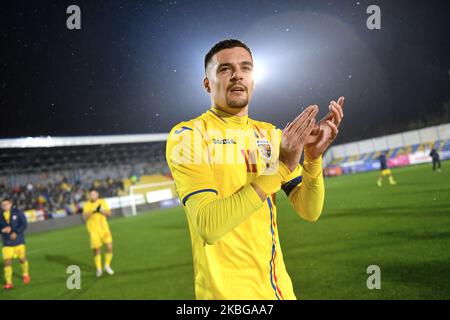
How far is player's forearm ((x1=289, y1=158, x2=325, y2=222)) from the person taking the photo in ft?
5.54

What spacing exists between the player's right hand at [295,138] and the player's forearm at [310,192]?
0.72 ft

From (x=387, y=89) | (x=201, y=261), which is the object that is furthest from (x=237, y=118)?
(x=387, y=89)

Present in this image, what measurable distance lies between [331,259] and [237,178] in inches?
181

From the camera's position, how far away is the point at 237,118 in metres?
1.86

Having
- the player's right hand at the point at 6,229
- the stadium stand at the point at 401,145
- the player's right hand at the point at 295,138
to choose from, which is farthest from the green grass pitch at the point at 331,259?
the player's right hand at the point at 295,138

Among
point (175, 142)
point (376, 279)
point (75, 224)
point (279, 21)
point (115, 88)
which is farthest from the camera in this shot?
point (75, 224)

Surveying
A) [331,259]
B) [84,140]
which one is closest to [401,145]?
[331,259]

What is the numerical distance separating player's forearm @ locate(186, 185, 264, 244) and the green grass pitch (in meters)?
3.22

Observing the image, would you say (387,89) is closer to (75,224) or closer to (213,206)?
(213,206)

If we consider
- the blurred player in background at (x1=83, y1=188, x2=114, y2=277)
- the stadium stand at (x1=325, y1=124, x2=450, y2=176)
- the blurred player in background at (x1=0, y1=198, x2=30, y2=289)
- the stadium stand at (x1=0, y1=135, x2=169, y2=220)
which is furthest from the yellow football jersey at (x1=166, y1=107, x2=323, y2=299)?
the stadium stand at (x1=0, y1=135, x2=169, y2=220)

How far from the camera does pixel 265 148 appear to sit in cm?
193

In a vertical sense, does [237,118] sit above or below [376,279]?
above

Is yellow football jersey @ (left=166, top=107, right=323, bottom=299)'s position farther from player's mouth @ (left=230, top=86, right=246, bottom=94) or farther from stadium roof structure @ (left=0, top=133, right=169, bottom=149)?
stadium roof structure @ (left=0, top=133, right=169, bottom=149)
